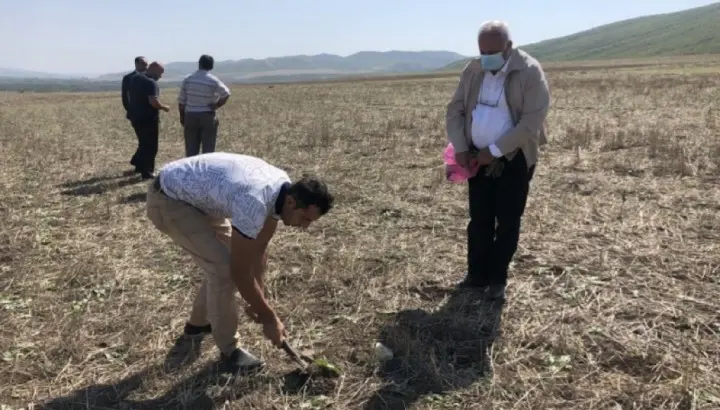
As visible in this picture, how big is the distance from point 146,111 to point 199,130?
4.21 ft

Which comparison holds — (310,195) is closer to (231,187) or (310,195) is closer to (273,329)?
(231,187)

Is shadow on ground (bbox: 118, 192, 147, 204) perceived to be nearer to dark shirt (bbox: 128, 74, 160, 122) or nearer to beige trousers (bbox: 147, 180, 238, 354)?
dark shirt (bbox: 128, 74, 160, 122)

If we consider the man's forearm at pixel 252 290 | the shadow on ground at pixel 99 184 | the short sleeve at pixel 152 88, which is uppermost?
the short sleeve at pixel 152 88

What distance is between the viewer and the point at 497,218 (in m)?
4.40

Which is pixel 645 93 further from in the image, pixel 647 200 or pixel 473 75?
pixel 473 75

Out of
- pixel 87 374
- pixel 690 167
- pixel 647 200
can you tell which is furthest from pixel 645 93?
pixel 87 374

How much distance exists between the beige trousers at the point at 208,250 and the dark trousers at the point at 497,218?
1.97m

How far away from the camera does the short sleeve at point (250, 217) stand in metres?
2.97

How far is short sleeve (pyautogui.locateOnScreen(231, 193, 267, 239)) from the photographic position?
9.76 ft

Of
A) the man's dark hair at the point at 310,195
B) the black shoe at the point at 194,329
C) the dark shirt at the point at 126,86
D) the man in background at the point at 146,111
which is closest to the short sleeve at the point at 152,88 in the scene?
the man in background at the point at 146,111

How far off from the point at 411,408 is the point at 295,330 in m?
1.19

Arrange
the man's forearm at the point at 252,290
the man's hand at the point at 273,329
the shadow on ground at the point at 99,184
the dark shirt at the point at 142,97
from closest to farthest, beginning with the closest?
the man's forearm at the point at 252,290
the man's hand at the point at 273,329
the shadow on ground at the point at 99,184
the dark shirt at the point at 142,97

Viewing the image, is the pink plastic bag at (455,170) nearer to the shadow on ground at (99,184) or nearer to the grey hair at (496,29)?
the grey hair at (496,29)

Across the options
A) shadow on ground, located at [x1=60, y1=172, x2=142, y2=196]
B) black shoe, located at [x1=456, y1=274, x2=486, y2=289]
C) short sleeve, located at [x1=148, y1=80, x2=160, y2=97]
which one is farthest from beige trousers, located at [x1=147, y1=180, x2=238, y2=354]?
short sleeve, located at [x1=148, y1=80, x2=160, y2=97]
